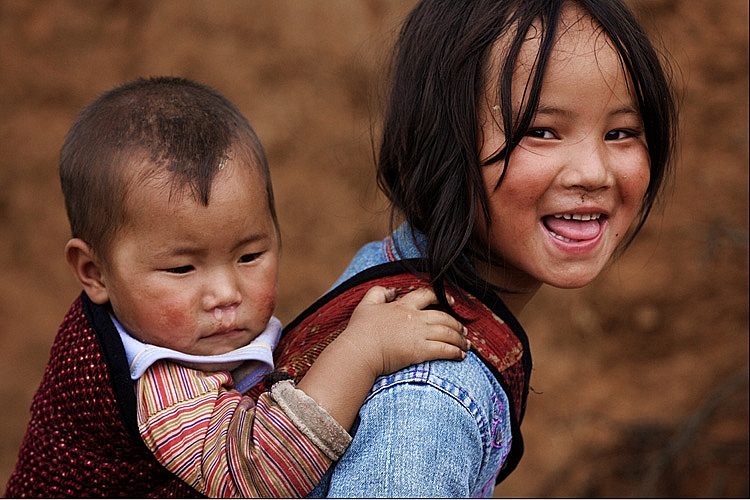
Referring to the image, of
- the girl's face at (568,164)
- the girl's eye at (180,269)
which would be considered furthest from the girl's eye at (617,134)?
the girl's eye at (180,269)

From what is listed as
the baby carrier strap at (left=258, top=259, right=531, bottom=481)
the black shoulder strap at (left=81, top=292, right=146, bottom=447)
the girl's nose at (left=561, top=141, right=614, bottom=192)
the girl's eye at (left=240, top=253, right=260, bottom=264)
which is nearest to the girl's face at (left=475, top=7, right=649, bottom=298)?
the girl's nose at (left=561, top=141, right=614, bottom=192)

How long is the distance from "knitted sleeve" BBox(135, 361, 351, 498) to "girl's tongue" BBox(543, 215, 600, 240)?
54 cm

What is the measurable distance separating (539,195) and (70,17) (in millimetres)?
4680

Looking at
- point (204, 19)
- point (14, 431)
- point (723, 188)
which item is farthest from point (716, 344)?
point (14, 431)

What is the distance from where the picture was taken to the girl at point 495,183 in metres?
1.54

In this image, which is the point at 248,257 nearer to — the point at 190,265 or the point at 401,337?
the point at 190,265

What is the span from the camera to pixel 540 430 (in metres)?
4.95

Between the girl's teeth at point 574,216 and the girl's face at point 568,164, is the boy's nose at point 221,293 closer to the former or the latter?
the girl's face at point 568,164

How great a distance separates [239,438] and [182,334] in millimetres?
276

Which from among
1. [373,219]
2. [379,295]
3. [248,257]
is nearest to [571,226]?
[379,295]

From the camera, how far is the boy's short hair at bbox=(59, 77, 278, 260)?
1692 mm

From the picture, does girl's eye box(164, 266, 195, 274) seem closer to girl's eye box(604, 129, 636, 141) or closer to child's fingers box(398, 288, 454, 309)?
child's fingers box(398, 288, 454, 309)

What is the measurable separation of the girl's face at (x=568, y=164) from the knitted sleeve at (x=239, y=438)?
1.62 feet

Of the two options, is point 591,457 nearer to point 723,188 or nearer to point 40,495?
point 723,188
